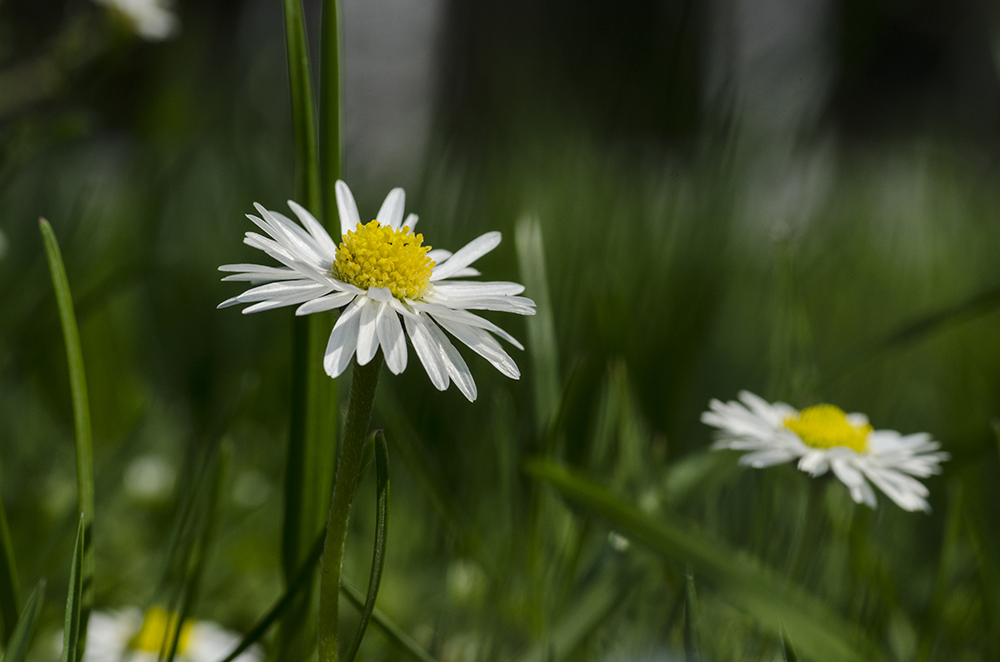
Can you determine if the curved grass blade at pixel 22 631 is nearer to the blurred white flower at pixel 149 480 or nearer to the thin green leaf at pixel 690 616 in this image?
the thin green leaf at pixel 690 616

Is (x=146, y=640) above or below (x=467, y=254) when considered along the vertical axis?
below

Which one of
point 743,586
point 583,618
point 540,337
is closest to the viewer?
point 743,586

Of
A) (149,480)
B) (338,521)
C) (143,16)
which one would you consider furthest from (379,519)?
(143,16)

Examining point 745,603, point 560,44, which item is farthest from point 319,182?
point 560,44

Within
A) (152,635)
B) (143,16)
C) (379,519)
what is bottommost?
(152,635)

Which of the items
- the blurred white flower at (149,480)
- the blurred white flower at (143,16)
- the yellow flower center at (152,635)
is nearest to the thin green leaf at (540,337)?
the yellow flower center at (152,635)

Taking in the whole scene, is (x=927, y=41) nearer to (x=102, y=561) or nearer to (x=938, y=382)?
(x=938, y=382)

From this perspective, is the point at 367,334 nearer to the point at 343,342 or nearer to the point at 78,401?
the point at 343,342
